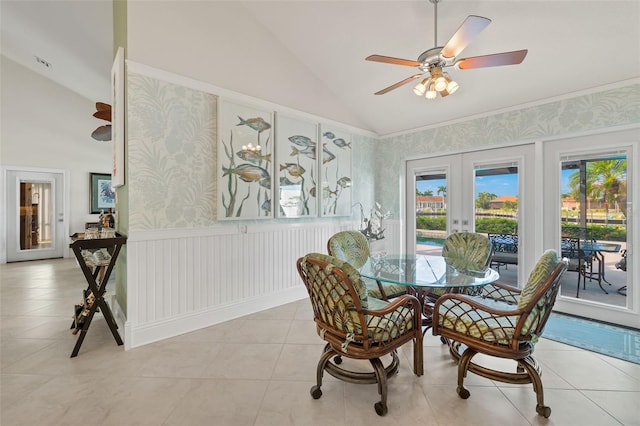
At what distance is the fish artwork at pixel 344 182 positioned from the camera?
430cm

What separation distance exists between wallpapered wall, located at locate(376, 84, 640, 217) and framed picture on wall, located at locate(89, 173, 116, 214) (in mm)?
6901

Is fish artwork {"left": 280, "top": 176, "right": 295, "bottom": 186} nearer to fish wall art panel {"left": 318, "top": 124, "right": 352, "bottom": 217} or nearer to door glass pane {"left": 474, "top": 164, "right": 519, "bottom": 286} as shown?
fish wall art panel {"left": 318, "top": 124, "right": 352, "bottom": 217}

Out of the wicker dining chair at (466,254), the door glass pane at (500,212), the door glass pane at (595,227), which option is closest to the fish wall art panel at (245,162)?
the wicker dining chair at (466,254)

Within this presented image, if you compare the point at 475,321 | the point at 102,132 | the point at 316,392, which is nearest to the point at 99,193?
the point at 102,132

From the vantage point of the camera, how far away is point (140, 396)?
182 centimetres

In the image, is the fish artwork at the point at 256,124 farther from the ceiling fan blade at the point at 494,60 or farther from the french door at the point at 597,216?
the french door at the point at 597,216

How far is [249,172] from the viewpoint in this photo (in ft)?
10.5

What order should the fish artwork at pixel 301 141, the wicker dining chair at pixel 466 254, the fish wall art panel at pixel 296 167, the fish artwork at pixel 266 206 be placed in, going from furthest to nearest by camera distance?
1. the fish artwork at pixel 301 141
2. the fish wall art panel at pixel 296 167
3. the fish artwork at pixel 266 206
4. the wicker dining chair at pixel 466 254

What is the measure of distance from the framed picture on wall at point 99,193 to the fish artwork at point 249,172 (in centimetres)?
589

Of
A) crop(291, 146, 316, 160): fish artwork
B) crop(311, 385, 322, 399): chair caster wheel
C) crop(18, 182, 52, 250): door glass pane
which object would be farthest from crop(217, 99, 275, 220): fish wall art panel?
crop(18, 182, 52, 250): door glass pane

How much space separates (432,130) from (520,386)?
338 cm

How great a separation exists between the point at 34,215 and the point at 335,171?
7.07m

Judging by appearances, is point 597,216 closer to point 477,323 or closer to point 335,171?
point 477,323

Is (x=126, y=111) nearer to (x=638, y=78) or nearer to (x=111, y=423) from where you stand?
(x=111, y=423)
